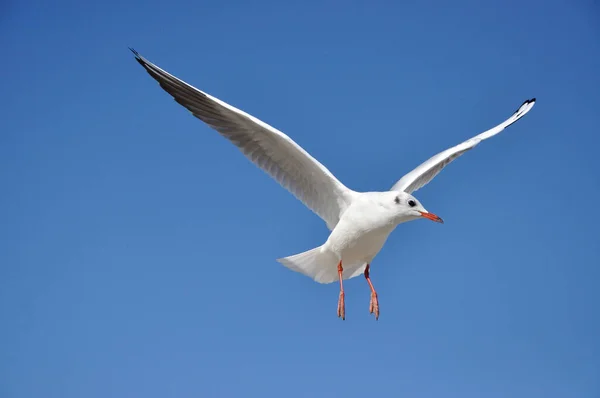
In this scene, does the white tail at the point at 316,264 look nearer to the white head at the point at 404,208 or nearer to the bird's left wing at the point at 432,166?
the white head at the point at 404,208

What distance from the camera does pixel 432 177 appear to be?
923 cm

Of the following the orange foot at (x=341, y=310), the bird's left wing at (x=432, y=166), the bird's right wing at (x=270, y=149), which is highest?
the bird's left wing at (x=432, y=166)

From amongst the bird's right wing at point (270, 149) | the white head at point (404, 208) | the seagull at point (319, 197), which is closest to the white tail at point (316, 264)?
the seagull at point (319, 197)

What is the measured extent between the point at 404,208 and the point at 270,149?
161cm

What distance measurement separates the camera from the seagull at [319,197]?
7.33 m

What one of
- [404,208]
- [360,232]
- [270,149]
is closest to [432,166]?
[404,208]

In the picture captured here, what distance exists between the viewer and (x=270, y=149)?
7.94 meters

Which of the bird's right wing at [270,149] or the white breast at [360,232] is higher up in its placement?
the bird's right wing at [270,149]

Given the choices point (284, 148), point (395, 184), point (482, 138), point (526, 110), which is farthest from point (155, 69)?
point (526, 110)

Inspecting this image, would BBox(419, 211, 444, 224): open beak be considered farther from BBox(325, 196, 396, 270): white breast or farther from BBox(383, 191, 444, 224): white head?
BBox(325, 196, 396, 270): white breast

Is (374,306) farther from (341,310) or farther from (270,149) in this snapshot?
(270,149)

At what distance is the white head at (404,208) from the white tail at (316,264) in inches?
34.6

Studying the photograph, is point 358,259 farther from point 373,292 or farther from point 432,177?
point 432,177

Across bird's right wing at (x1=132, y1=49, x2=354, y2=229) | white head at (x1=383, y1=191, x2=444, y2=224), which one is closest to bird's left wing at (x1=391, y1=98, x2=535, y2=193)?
bird's right wing at (x1=132, y1=49, x2=354, y2=229)
